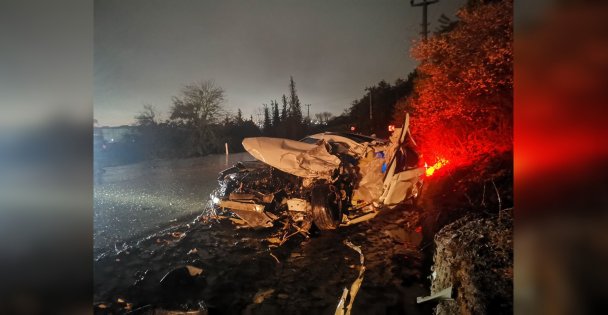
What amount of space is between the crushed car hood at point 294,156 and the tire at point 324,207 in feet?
0.70

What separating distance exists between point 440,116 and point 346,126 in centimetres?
253

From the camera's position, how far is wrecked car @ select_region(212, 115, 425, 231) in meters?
3.81

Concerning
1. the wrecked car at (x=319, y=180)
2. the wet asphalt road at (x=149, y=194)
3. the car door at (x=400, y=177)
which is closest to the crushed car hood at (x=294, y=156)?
the wrecked car at (x=319, y=180)

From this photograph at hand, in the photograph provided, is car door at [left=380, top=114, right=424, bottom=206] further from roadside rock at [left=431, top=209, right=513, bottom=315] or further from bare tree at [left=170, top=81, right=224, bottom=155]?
bare tree at [left=170, top=81, right=224, bottom=155]

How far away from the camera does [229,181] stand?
4152 mm

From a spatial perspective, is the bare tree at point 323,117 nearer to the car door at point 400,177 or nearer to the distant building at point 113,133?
the car door at point 400,177

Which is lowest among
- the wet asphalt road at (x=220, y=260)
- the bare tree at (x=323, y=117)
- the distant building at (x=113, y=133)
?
the wet asphalt road at (x=220, y=260)

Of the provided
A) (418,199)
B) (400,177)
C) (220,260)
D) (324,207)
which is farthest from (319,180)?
(418,199)

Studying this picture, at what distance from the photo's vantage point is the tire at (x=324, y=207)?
3.80m

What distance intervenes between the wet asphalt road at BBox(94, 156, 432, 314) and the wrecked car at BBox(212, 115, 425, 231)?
231 mm

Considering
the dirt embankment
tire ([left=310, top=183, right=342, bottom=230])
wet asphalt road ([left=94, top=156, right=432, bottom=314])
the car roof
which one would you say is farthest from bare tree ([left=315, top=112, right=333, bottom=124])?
the dirt embankment
